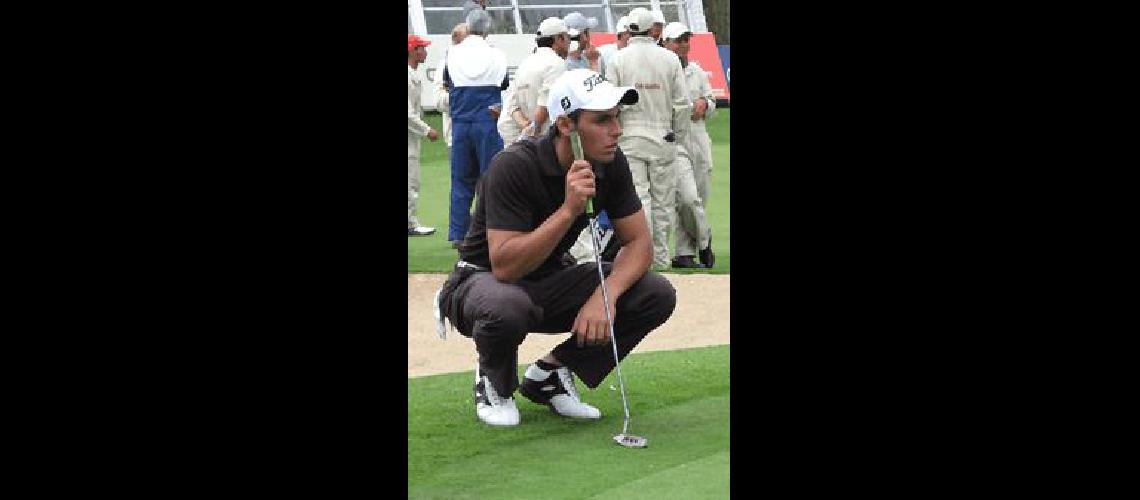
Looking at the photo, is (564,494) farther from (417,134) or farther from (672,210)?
(417,134)

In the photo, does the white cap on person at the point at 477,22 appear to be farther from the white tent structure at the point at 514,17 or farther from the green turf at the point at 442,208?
the white tent structure at the point at 514,17

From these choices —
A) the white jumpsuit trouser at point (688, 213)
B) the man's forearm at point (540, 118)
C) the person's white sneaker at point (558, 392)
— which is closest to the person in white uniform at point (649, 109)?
the white jumpsuit trouser at point (688, 213)

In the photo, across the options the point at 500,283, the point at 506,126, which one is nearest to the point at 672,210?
the point at 506,126

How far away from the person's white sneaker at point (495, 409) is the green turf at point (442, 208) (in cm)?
118

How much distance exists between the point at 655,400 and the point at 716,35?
27624 millimetres

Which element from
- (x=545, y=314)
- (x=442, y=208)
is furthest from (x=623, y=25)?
(x=545, y=314)

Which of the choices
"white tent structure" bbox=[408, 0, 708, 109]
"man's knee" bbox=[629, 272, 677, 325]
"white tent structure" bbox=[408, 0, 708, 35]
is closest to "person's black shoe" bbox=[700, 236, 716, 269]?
"man's knee" bbox=[629, 272, 677, 325]

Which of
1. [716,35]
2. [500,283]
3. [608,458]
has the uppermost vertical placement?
[500,283]

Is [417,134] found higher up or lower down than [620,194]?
lower down

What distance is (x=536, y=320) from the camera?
265 inches

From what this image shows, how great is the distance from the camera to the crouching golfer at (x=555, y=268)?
657 cm

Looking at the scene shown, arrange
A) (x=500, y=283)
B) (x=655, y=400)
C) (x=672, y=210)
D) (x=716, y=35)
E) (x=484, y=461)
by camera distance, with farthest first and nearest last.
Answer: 1. (x=716, y=35)
2. (x=672, y=210)
3. (x=655, y=400)
4. (x=500, y=283)
5. (x=484, y=461)

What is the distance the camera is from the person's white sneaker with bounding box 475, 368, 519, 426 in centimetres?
689

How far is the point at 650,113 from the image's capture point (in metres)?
12.1
